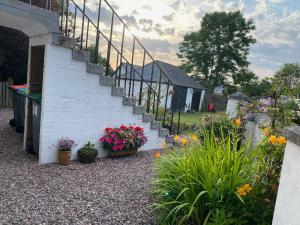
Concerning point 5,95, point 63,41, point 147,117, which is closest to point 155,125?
point 147,117

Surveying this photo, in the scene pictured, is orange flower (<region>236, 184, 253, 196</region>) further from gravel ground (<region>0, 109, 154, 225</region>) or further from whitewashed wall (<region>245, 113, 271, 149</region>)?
whitewashed wall (<region>245, 113, 271, 149</region>)

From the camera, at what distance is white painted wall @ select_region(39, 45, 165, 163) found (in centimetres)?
457

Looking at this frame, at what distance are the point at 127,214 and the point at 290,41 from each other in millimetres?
5648

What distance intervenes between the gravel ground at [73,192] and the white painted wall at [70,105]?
49 cm

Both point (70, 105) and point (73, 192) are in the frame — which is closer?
point (73, 192)

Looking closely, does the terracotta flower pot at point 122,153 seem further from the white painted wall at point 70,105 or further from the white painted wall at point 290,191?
the white painted wall at point 290,191

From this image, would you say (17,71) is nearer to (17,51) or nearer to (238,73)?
(17,51)

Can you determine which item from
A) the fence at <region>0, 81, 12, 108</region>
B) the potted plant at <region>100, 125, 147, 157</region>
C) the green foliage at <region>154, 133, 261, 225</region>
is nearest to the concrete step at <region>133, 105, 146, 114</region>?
the potted plant at <region>100, 125, 147, 157</region>

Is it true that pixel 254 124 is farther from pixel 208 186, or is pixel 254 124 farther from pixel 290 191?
pixel 290 191

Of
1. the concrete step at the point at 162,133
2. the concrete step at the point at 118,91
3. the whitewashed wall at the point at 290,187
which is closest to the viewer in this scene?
the whitewashed wall at the point at 290,187

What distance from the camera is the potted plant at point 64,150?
15.5ft

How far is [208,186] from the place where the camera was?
2.68m

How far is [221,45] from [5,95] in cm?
2398

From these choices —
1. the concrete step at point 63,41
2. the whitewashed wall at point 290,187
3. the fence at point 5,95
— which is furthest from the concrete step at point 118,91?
the fence at point 5,95
